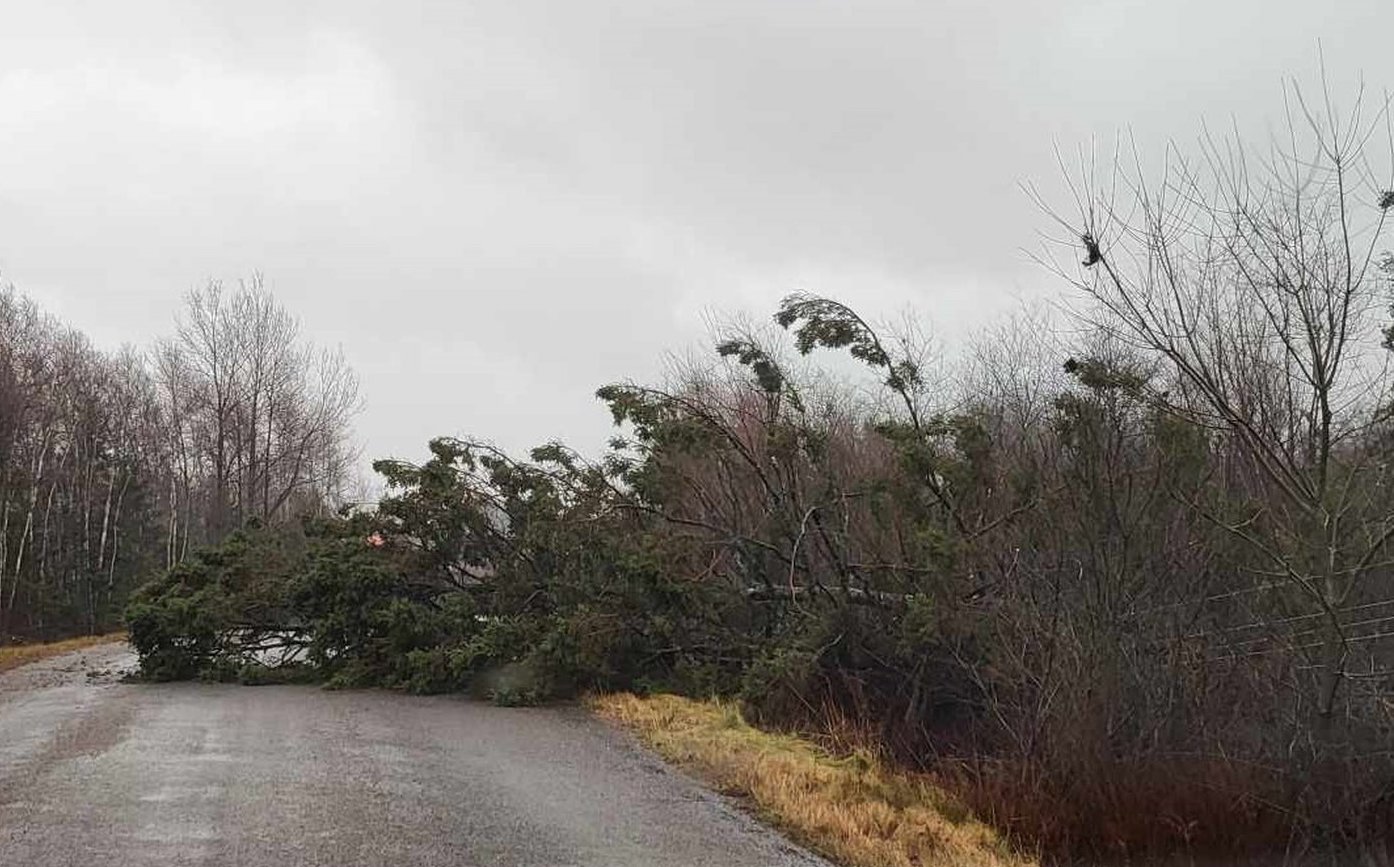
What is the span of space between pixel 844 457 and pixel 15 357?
28513 millimetres

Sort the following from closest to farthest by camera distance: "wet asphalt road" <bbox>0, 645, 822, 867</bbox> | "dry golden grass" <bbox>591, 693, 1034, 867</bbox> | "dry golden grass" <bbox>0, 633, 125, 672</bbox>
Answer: "wet asphalt road" <bbox>0, 645, 822, 867</bbox> → "dry golden grass" <bbox>591, 693, 1034, 867</bbox> → "dry golden grass" <bbox>0, 633, 125, 672</bbox>

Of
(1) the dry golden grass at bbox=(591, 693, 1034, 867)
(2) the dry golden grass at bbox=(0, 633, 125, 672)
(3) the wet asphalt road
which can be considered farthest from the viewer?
(2) the dry golden grass at bbox=(0, 633, 125, 672)

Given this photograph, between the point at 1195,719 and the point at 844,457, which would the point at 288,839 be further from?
the point at 844,457

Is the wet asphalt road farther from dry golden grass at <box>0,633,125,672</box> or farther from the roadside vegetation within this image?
dry golden grass at <box>0,633,125,672</box>

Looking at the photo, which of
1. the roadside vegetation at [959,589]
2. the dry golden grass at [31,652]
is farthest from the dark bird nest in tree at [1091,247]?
the dry golden grass at [31,652]

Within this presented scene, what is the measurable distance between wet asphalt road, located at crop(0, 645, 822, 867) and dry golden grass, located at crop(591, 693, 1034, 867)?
12.3 inches

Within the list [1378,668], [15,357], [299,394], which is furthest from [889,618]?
[299,394]

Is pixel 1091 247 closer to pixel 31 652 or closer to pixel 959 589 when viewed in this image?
pixel 959 589

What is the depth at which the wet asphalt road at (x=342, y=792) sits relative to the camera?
718 centimetres

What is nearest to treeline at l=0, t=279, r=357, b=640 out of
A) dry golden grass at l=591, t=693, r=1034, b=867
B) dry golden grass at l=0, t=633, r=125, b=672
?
dry golden grass at l=0, t=633, r=125, b=672

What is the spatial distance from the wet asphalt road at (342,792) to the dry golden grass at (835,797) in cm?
31

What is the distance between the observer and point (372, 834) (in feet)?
25.0

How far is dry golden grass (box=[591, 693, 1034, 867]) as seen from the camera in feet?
25.3

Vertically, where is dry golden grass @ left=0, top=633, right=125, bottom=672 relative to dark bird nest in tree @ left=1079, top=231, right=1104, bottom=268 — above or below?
below
